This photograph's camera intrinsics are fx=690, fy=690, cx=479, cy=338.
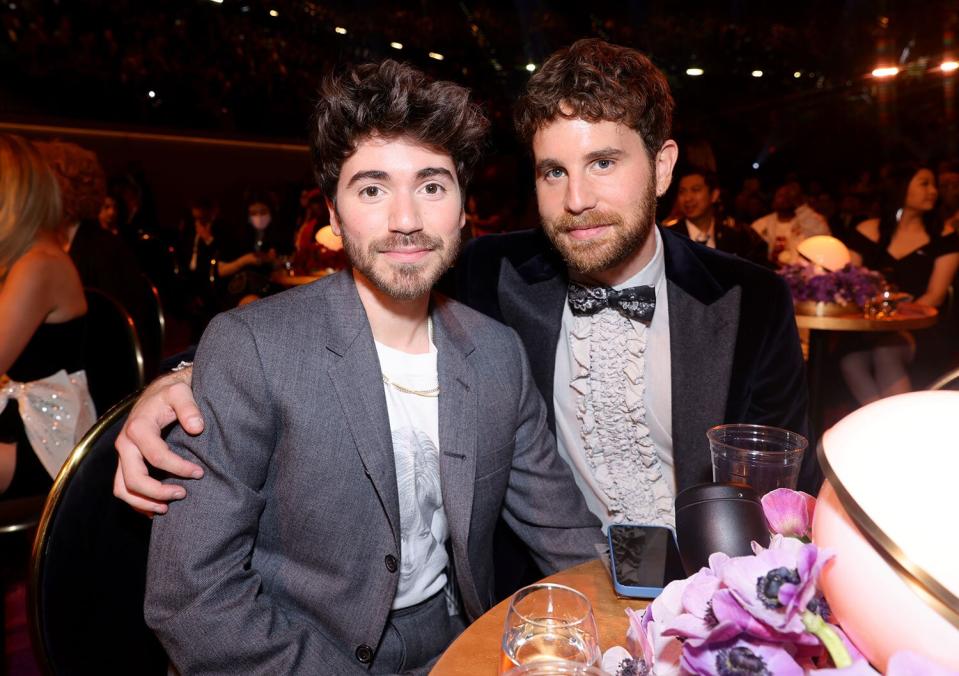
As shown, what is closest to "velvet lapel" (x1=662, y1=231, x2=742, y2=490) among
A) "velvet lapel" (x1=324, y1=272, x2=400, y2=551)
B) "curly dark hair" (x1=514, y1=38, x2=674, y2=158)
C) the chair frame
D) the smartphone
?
"curly dark hair" (x1=514, y1=38, x2=674, y2=158)

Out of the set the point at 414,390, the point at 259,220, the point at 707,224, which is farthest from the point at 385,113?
the point at 259,220

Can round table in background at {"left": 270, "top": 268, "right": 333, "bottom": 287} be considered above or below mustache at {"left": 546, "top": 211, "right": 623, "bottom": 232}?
below

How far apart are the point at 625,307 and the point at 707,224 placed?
3753mm

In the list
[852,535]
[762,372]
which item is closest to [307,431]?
[852,535]

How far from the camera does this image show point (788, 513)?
949 mm

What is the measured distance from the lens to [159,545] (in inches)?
50.6

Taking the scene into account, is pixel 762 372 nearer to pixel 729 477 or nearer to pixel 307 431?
pixel 729 477

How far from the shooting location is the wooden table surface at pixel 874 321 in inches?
165

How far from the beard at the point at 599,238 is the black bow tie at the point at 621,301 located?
104 mm

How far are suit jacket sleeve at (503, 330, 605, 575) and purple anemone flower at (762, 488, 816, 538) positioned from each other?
79 centimetres

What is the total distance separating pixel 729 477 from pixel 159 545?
3.46 feet

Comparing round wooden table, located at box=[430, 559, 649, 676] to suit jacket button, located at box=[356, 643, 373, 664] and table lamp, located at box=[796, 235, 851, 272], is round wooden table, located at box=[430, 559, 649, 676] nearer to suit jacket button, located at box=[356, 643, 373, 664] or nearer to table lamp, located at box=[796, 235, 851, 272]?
suit jacket button, located at box=[356, 643, 373, 664]

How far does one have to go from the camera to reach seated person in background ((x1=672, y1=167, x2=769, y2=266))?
17.4 feet

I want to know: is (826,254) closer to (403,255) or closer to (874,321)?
(874,321)
